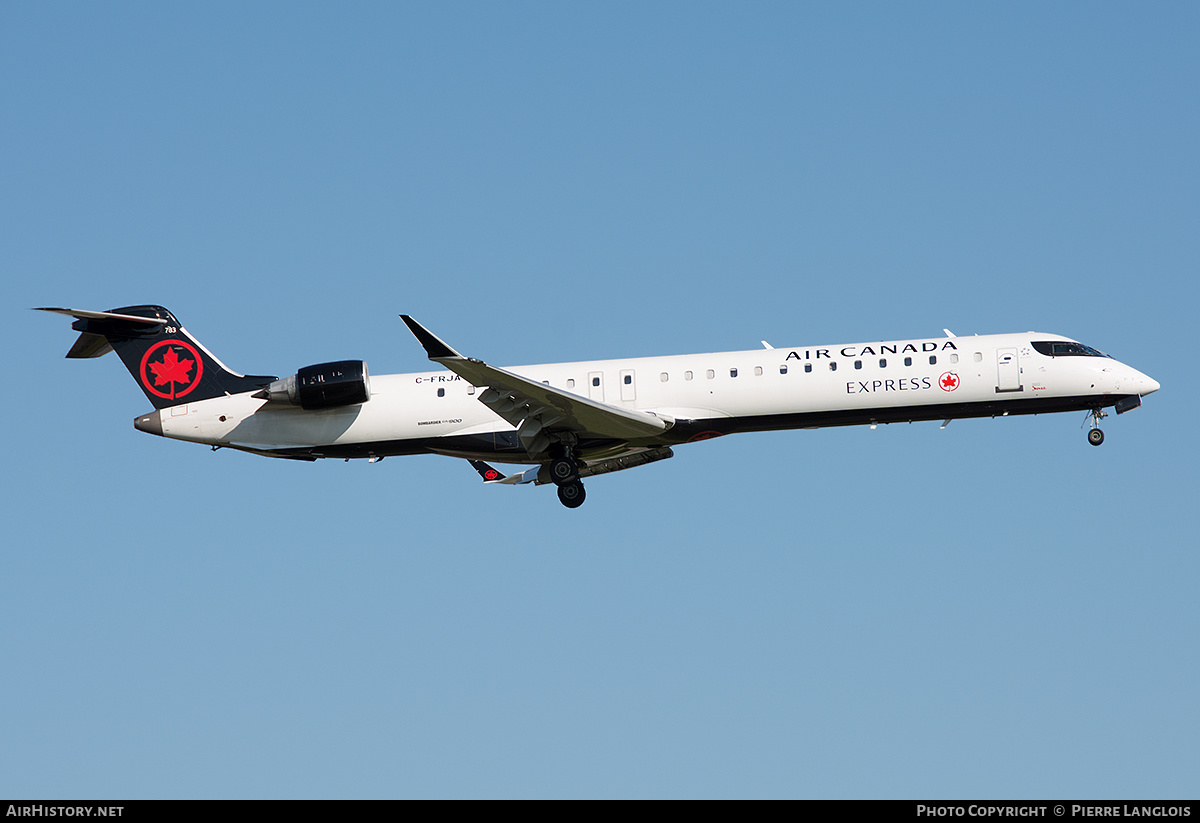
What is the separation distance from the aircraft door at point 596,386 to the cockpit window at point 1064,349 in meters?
9.17

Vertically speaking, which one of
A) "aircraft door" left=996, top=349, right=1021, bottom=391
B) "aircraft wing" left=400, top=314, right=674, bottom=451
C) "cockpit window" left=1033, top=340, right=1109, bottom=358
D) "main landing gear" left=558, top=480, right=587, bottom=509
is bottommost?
"main landing gear" left=558, top=480, right=587, bottom=509

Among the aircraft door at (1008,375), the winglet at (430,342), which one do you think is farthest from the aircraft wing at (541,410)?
the aircraft door at (1008,375)

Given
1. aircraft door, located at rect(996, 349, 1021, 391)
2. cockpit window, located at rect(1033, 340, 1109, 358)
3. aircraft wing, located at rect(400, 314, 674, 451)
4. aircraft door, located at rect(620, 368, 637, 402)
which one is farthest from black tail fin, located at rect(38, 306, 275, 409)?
cockpit window, located at rect(1033, 340, 1109, 358)

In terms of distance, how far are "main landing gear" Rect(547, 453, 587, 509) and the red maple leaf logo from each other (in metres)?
8.49

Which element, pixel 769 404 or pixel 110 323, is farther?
pixel 110 323

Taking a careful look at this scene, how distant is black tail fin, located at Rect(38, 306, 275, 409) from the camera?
29406mm

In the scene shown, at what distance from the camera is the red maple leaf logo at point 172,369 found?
96.7 feet

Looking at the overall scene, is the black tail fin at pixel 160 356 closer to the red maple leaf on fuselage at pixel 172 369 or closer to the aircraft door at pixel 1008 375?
the red maple leaf on fuselage at pixel 172 369

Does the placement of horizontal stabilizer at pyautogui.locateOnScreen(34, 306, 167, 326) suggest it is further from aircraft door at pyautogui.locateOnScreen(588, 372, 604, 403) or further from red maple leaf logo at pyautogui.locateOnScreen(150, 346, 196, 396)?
aircraft door at pyautogui.locateOnScreen(588, 372, 604, 403)
